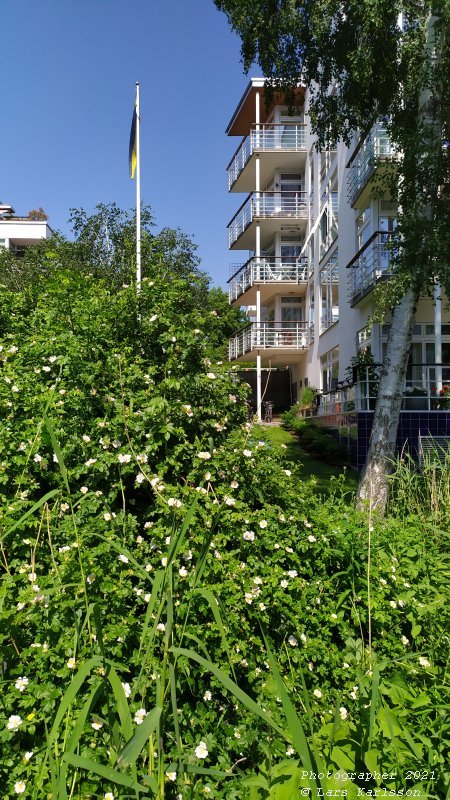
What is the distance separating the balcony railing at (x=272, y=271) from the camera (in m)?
28.2

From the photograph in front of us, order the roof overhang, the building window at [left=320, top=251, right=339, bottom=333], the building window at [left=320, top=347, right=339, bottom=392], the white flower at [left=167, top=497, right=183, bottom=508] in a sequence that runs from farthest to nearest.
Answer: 1. the roof overhang
2. the building window at [left=320, top=347, right=339, bottom=392]
3. the building window at [left=320, top=251, right=339, bottom=333]
4. the white flower at [left=167, top=497, right=183, bottom=508]

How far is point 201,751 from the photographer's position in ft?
6.72

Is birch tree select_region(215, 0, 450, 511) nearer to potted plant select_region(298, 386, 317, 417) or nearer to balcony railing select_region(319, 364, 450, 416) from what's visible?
balcony railing select_region(319, 364, 450, 416)

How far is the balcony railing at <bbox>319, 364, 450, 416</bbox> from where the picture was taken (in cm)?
1333

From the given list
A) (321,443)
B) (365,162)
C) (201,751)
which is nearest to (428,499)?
(201,751)

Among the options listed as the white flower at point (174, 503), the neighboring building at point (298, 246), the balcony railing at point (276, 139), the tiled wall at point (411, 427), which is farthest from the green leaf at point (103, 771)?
the balcony railing at point (276, 139)

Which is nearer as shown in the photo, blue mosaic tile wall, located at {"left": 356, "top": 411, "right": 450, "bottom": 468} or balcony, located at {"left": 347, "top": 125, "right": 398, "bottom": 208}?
blue mosaic tile wall, located at {"left": 356, "top": 411, "right": 450, "bottom": 468}

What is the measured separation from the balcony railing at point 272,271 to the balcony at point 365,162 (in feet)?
26.7

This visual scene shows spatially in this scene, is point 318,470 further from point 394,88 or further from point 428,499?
point 428,499

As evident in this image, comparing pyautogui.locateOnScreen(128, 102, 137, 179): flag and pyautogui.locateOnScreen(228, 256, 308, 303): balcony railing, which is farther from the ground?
pyautogui.locateOnScreen(128, 102, 137, 179): flag

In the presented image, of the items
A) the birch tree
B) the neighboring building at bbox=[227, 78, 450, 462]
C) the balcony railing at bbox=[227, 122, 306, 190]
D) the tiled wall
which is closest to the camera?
the birch tree

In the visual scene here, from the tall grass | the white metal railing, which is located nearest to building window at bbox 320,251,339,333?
the white metal railing

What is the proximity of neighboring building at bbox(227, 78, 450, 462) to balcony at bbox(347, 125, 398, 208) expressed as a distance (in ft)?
0.31

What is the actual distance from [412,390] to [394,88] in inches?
275
